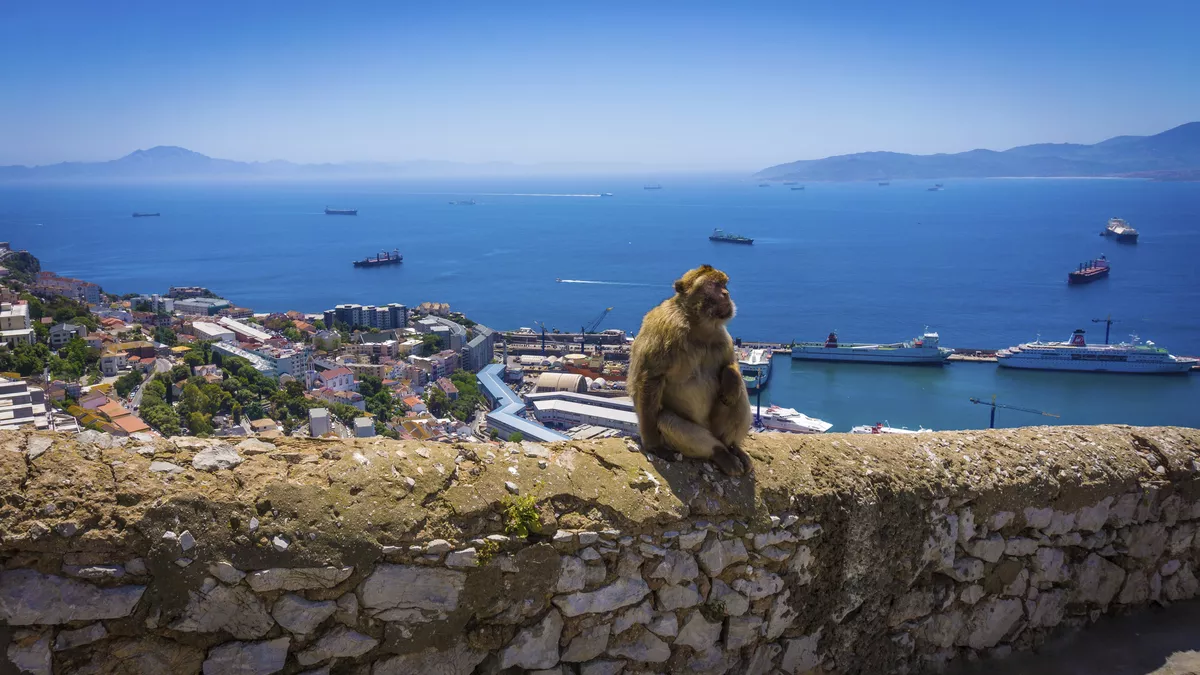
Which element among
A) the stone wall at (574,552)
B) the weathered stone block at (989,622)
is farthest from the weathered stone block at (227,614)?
the weathered stone block at (989,622)

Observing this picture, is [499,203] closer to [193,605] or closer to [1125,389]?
[1125,389]

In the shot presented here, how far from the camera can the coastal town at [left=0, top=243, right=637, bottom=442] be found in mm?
20484

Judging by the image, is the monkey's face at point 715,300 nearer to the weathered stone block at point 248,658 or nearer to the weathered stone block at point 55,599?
the weathered stone block at point 248,658

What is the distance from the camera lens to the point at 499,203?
531 feet

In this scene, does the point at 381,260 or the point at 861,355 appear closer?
the point at 861,355

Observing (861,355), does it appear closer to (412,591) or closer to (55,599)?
(412,591)

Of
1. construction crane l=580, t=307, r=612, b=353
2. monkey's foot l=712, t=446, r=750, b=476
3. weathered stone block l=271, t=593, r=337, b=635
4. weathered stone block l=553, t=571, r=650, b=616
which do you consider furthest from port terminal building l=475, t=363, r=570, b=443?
weathered stone block l=271, t=593, r=337, b=635

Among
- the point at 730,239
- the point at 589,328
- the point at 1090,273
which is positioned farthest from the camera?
the point at 730,239

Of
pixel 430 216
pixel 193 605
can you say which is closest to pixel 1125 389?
pixel 193 605

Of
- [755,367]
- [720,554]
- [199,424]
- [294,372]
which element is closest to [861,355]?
[755,367]

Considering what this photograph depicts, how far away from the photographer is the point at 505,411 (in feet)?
85.1

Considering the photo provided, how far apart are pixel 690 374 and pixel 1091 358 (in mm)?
36553

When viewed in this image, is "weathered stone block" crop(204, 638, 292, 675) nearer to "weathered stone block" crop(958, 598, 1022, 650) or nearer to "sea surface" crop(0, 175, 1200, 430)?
"weathered stone block" crop(958, 598, 1022, 650)

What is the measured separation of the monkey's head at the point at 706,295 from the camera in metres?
3.13
